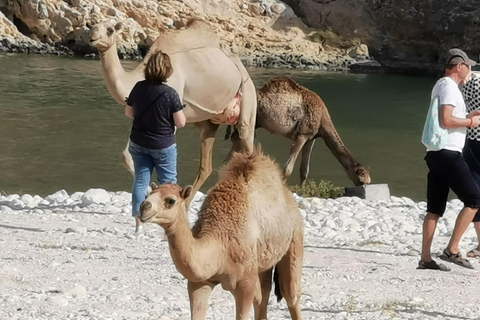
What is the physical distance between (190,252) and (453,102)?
3571 mm

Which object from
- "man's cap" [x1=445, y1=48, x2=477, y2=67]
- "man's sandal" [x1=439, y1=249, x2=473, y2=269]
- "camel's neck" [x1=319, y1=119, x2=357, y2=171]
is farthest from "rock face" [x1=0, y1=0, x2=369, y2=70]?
"man's cap" [x1=445, y1=48, x2=477, y2=67]

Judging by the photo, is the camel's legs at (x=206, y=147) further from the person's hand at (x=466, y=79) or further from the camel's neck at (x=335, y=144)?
the person's hand at (x=466, y=79)

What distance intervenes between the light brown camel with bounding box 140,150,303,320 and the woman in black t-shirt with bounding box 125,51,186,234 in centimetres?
221

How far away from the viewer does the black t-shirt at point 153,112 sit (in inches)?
279

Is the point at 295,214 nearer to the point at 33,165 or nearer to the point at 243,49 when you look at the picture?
the point at 33,165

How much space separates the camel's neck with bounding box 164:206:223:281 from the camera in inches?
159

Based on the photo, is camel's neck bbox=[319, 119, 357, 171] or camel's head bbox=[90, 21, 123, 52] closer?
camel's head bbox=[90, 21, 123, 52]

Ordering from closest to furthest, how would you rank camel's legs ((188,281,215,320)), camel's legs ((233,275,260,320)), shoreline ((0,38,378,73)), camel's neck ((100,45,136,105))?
camel's legs ((188,281,215,320)) → camel's legs ((233,275,260,320)) → camel's neck ((100,45,136,105)) → shoreline ((0,38,378,73))

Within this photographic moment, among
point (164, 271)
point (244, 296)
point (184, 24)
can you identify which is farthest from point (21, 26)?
point (244, 296)

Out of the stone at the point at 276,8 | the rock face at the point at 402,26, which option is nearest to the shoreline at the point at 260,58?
the rock face at the point at 402,26

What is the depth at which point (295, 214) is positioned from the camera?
16.8ft

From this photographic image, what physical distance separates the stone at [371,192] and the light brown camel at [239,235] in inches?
283

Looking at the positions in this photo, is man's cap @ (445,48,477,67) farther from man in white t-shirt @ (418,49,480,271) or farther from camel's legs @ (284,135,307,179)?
camel's legs @ (284,135,307,179)

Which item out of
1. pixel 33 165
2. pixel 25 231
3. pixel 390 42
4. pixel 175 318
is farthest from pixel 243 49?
pixel 175 318
